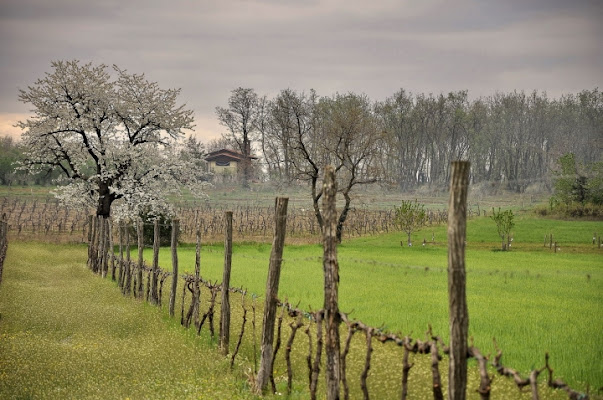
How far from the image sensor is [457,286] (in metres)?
6.06

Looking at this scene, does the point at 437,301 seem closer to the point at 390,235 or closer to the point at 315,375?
the point at 315,375

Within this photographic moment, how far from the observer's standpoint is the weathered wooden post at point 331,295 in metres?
8.03

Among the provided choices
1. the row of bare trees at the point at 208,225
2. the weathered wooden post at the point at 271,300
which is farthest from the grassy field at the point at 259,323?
the row of bare trees at the point at 208,225

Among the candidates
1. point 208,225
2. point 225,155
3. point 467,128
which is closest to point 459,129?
point 467,128

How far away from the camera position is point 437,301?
731 inches

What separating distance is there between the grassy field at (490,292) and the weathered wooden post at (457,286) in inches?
128

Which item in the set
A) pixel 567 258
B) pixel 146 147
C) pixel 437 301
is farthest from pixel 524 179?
pixel 437 301

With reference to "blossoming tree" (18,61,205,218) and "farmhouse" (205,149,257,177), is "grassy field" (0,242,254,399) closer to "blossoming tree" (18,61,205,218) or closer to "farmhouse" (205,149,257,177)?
"blossoming tree" (18,61,205,218)

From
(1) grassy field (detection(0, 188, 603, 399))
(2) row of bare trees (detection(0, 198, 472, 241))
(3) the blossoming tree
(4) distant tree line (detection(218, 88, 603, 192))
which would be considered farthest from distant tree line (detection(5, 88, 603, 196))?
(1) grassy field (detection(0, 188, 603, 399))

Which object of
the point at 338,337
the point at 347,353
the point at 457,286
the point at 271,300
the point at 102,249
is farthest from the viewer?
the point at 102,249

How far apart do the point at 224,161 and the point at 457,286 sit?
312ft

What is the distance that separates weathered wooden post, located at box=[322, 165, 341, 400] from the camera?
8031 mm

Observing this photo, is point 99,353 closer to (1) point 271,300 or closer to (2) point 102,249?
(1) point 271,300

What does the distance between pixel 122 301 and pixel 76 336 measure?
16.6 feet
